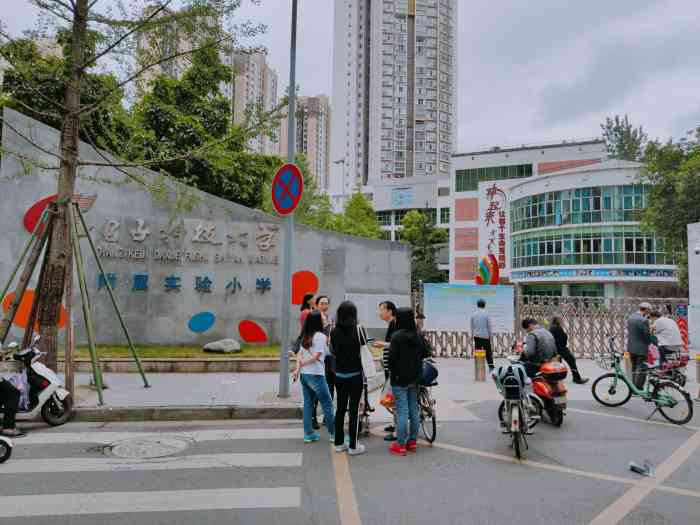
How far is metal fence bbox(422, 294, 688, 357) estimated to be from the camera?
15773 millimetres

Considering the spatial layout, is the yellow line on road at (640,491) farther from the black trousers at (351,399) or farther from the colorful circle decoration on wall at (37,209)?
the colorful circle decoration on wall at (37,209)

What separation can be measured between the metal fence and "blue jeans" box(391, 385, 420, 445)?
8772mm

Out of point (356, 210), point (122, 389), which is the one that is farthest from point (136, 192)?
point (356, 210)

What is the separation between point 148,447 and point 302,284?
8.15 m

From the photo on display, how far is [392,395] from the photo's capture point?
6.50m

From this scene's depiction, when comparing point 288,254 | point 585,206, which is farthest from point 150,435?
point 585,206

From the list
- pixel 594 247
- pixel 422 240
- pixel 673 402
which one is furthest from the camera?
pixel 422 240

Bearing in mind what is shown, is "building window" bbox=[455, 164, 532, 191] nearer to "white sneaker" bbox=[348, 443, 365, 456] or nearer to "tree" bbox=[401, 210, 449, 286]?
"tree" bbox=[401, 210, 449, 286]

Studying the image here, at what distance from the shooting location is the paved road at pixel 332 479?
4.34 m

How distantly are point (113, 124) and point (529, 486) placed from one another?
9577mm

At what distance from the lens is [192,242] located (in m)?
13.5

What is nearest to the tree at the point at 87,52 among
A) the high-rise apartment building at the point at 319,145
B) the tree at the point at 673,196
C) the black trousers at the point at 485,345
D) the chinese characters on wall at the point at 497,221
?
the black trousers at the point at 485,345

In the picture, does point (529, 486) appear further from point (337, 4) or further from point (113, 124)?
point (337, 4)

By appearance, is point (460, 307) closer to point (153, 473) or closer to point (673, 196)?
point (153, 473)
